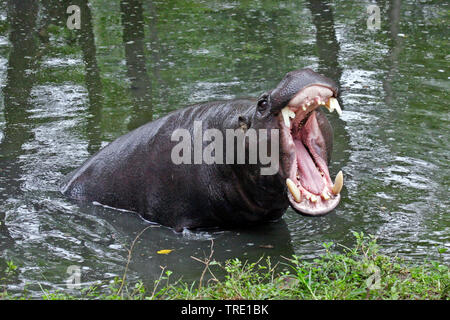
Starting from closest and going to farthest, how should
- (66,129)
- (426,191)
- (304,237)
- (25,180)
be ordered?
(304,237) < (426,191) < (25,180) < (66,129)

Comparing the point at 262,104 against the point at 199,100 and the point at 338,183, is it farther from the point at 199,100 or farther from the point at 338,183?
the point at 199,100

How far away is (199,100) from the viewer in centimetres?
992

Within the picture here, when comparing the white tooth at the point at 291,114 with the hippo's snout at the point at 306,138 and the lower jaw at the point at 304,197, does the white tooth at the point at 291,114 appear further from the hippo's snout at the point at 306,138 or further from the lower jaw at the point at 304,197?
the lower jaw at the point at 304,197

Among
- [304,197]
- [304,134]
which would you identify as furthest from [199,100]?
[304,197]

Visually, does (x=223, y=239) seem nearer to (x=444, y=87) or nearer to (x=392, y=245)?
(x=392, y=245)

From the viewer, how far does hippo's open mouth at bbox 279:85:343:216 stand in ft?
16.9

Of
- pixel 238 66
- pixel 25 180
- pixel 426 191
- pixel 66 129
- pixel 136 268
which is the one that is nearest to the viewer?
pixel 136 268

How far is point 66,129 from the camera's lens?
30.4 feet

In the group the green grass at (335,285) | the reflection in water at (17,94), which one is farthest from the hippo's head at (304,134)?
the reflection in water at (17,94)

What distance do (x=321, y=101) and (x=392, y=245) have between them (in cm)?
150

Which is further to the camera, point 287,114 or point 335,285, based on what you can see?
point 287,114

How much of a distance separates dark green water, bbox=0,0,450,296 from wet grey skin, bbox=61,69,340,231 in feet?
0.62

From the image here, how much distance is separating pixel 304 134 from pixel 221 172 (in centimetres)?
85
